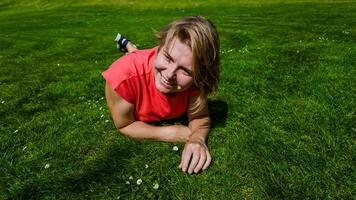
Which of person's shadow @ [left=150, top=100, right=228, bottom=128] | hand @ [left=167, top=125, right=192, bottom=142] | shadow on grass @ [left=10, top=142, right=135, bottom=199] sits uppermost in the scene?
hand @ [left=167, top=125, right=192, bottom=142]

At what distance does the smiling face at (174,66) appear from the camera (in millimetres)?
5105

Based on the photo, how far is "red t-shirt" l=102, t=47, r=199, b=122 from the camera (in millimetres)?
5850

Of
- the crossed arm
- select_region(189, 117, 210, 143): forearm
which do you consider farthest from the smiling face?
select_region(189, 117, 210, 143): forearm

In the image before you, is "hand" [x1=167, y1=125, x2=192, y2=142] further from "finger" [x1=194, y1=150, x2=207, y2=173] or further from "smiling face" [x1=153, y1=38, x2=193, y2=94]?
"smiling face" [x1=153, y1=38, x2=193, y2=94]

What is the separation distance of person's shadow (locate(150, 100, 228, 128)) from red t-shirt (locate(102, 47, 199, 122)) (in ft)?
1.63

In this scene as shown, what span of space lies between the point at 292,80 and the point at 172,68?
492 cm

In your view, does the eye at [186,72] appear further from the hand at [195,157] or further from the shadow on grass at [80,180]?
the shadow on grass at [80,180]

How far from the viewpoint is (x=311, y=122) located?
662 cm

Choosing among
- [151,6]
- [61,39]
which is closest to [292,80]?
[61,39]

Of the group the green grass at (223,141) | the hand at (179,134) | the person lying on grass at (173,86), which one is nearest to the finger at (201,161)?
the person lying on grass at (173,86)

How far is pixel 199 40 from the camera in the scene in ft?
16.5

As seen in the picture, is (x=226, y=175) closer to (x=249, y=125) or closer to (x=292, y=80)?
(x=249, y=125)

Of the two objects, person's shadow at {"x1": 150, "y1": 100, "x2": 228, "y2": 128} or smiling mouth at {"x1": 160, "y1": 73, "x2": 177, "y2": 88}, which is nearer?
smiling mouth at {"x1": 160, "y1": 73, "x2": 177, "y2": 88}

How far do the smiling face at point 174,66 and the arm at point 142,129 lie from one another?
3.05 feet
